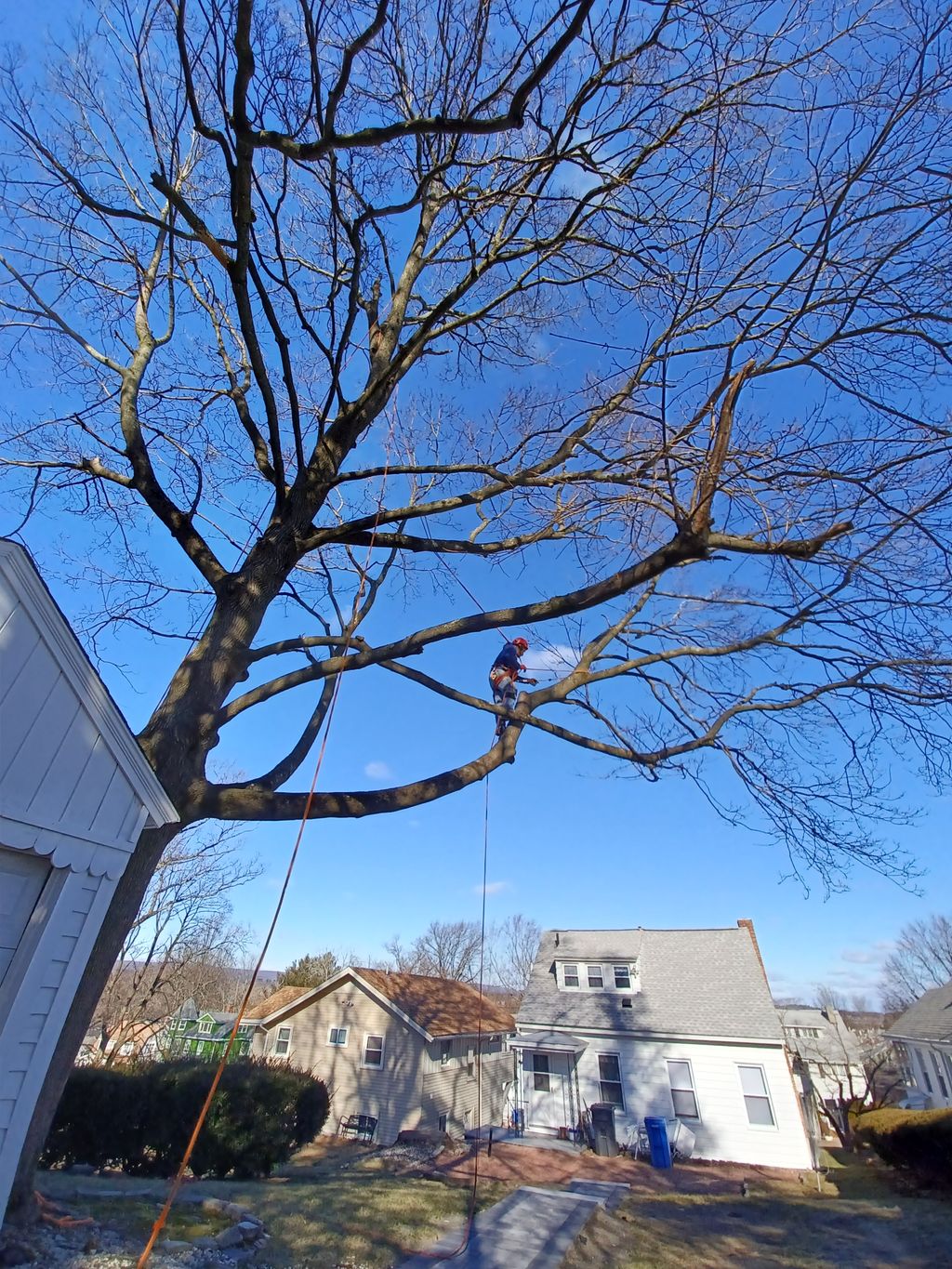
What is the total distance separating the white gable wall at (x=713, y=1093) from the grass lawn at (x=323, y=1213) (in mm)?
10423

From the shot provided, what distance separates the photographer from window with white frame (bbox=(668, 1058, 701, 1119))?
17094 mm

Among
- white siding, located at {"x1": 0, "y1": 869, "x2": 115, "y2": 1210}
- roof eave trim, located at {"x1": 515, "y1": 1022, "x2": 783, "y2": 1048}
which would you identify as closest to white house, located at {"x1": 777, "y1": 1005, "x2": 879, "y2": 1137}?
roof eave trim, located at {"x1": 515, "y1": 1022, "x2": 783, "y2": 1048}

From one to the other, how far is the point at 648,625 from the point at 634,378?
9.41ft

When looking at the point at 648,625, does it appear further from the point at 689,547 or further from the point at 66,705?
the point at 66,705

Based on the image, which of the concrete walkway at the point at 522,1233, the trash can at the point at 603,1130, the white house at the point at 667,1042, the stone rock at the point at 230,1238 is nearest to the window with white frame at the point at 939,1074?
the white house at the point at 667,1042

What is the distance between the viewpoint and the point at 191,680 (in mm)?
4918

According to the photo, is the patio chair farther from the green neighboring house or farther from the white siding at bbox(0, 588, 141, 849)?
the white siding at bbox(0, 588, 141, 849)

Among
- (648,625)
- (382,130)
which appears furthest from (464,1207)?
(382,130)

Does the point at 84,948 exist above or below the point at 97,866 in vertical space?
below

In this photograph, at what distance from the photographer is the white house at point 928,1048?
73.6 ft

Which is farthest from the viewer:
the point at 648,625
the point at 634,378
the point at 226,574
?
the point at 648,625

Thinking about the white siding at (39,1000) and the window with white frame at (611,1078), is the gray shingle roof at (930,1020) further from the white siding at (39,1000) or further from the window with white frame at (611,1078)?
the white siding at (39,1000)

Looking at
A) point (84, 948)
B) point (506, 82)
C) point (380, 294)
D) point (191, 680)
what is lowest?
point (84, 948)

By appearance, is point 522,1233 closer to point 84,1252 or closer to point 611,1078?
point 84,1252
